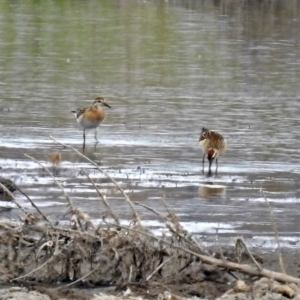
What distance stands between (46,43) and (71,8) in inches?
548

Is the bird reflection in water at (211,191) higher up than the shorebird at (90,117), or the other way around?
the shorebird at (90,117)

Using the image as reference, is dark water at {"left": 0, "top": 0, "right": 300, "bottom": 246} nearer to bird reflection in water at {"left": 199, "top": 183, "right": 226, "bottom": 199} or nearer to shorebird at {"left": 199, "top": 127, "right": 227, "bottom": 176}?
bird reflection in water at {"left": 199, "top": 183, "right": 226, "bottom": 199}

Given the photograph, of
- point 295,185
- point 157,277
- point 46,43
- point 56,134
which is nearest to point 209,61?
point 46,43

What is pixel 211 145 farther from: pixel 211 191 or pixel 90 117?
pixel 90 117

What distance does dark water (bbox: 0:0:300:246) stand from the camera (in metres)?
11.2

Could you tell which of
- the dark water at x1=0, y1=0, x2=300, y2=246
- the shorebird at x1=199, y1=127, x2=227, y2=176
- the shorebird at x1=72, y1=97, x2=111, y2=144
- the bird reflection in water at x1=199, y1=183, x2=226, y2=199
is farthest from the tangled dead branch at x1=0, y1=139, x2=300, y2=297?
the shorebird at x1=72, y1=97, x2=111, y2=144

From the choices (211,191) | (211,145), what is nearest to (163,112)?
(211,145)

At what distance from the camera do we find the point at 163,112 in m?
17.7

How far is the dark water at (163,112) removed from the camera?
36.9 ft

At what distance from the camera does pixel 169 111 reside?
1784cm

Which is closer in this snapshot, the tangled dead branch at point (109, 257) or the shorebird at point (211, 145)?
the tangled dead branch at point (109, 257)

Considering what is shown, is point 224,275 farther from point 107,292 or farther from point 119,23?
point 119,23

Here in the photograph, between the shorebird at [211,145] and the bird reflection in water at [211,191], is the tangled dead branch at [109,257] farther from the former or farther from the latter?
the shorebird at [211,145]

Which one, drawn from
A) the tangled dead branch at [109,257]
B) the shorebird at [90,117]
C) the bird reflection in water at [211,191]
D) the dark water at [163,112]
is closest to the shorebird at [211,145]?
the dark water at [163,112]
